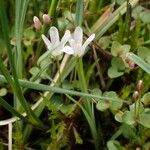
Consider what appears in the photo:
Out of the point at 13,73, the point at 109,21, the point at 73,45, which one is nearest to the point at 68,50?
the point at 73,45

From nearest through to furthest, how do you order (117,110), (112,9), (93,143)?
(117,110) < (93,143) < (112,9)

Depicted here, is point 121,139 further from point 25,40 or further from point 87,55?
point 25,40

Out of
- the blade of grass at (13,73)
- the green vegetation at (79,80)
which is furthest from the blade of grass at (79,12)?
the blade of grass at (13,73)

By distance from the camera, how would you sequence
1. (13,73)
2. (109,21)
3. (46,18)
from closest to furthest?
(13,73)
(46,18)
(109,21)

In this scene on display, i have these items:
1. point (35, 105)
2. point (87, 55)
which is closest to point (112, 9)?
point (87, 55)

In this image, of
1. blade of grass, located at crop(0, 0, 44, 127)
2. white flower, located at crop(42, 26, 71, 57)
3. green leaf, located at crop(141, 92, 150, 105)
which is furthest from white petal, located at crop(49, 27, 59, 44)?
green leaf, located at crop(141, 92, 150, 105)

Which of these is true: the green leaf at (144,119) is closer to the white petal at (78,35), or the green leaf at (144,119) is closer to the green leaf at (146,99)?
the green leaf at (146,99)

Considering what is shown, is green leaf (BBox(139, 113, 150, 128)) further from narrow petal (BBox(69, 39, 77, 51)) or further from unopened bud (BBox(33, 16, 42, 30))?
unopened bud (BBox(33, 16, 42, 30))

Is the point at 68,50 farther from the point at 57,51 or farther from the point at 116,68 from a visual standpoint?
the point at 116,68
